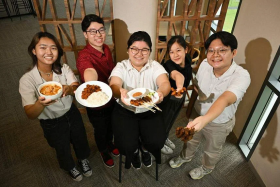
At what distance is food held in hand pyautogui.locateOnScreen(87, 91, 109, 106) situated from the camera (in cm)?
149

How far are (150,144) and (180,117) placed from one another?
1.37 m

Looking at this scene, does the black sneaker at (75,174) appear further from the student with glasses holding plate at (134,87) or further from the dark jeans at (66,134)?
the student with glasses holding plate at (134,87)

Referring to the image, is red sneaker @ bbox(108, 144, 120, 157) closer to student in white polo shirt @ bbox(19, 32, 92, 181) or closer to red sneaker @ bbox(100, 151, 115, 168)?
red sneaker @ bbox(100, 151, 115, 168)

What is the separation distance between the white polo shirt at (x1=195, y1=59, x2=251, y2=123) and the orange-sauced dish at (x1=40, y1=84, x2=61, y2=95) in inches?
48.2

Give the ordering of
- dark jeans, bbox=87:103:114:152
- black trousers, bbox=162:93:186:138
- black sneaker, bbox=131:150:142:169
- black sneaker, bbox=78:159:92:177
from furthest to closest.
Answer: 1. black sneaker, bbox=78:159:92:177
2. black sneaker, bbox=131:150:142:169
3. dark jeans, bbox=87:103:114:152
4. black trousers, bbox=162:93:186:138

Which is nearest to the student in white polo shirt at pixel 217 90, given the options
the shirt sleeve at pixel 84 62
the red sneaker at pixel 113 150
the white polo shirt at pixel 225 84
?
the white polo shirt at pixel 225 84

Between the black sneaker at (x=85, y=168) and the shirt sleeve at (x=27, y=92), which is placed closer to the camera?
the shirt sleeve at (x=27, y=92)

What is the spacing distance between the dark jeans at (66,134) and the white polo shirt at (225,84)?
3.89ft

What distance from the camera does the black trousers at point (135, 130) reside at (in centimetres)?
165

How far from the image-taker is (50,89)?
1.49 meters

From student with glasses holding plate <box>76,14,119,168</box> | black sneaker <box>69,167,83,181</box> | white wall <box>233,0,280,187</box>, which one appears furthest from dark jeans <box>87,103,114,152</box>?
white wall <box>233,0,280,187</box>

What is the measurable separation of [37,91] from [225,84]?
149 centimetres

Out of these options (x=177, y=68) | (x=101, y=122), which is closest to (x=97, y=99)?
(x=101, y=122)

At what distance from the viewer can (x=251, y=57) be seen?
209 cm
